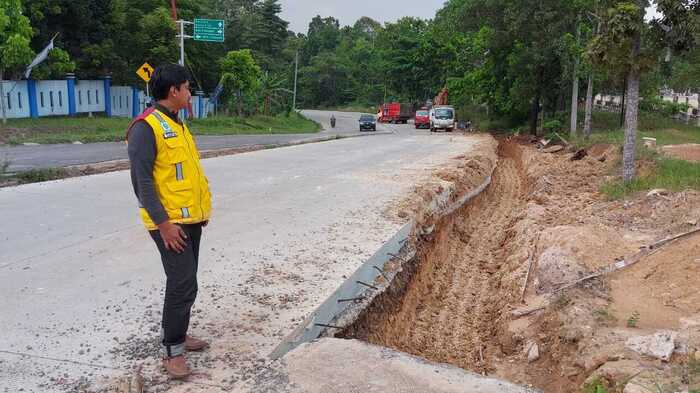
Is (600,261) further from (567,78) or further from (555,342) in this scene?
(567,78)

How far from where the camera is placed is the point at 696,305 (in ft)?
17.7

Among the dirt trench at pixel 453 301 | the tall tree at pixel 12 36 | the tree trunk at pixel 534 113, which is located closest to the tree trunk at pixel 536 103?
the tree trunk at pixel 534 113

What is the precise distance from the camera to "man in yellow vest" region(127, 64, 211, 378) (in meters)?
3.45

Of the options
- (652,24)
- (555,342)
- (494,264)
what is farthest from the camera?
(652,24)

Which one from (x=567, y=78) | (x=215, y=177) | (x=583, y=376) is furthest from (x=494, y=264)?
(x=567, y=78)

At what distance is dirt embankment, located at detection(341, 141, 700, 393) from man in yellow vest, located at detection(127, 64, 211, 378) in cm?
202

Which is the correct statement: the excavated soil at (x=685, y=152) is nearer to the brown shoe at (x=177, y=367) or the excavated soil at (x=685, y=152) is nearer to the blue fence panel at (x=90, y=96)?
the brown shoe at (x=177, y=367)

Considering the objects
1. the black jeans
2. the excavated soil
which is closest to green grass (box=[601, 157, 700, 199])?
the excavated soil

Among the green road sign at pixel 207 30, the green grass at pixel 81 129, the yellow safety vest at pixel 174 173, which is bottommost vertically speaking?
the green grass at pixel 81 129

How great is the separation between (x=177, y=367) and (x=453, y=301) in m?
4.49

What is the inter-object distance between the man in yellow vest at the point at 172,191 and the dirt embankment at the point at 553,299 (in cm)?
202

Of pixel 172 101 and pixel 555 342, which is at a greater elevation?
pixel 172 101

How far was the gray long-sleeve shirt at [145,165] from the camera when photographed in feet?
11.2

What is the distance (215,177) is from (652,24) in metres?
9.39
